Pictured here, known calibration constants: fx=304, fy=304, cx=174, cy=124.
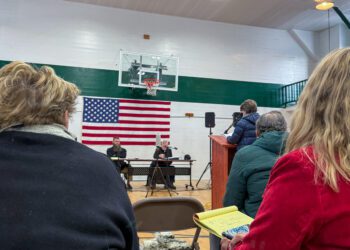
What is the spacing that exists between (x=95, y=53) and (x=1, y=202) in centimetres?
757

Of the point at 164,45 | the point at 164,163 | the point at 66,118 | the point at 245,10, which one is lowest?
the point at 164,163

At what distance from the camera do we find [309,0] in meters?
7.55

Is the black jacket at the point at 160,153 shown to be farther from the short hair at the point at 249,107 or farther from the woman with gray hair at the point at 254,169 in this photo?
the woman with gray hair at the point at 254,169

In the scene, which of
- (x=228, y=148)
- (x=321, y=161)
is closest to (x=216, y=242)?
(x=321, y=161)

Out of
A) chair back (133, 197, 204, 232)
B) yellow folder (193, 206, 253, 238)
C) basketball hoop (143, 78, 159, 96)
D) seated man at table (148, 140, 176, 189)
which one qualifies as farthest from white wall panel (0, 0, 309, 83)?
yellow folder (193, 206, 253, 238)

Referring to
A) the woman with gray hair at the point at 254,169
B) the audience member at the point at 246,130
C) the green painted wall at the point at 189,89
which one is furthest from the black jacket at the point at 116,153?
the woman with gray hair at the point at 254,169

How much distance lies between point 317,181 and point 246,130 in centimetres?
256

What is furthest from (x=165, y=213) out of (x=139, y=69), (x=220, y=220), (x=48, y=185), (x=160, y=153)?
(x=139, y=69)

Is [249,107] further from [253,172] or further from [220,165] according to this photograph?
[253,172]

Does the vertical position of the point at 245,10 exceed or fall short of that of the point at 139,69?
it exceeds it

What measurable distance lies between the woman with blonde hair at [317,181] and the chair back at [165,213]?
0.82 m

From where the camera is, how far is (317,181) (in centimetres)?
64

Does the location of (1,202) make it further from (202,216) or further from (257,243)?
(202,216)

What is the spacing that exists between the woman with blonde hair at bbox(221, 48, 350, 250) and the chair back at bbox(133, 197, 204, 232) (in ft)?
2.71
